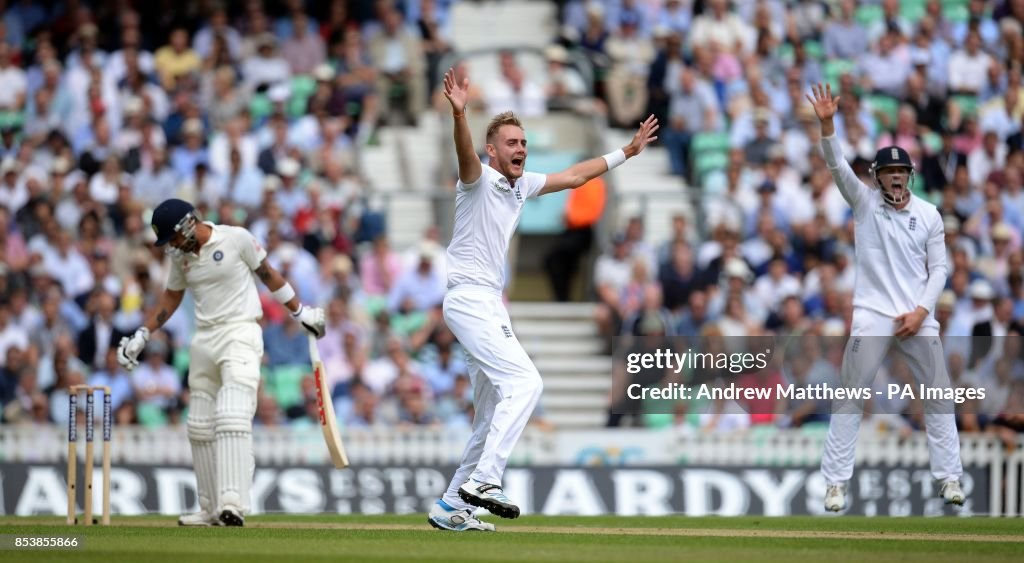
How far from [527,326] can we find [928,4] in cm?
826

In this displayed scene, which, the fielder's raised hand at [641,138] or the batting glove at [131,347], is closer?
the fielder's raised hand at [641,138]

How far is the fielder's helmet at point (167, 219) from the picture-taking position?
1251 centimetres

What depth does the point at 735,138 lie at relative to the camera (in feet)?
75.2

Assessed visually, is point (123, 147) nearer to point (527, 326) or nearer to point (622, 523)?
point (527, 326)

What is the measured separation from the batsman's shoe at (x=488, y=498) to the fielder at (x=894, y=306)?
118 inches

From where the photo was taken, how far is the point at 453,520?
12016 mm

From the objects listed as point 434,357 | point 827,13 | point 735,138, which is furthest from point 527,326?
point 827,13

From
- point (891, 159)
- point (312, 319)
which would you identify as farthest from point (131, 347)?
point (891, 159)

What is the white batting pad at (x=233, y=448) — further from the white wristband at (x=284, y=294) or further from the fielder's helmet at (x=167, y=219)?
the fielder's helmet at (x=167, y=219)

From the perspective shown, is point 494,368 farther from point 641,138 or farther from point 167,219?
point 167,219

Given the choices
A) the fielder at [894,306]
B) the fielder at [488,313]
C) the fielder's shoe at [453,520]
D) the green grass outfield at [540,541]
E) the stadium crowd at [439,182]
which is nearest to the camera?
the green grass outfield at [540,541]

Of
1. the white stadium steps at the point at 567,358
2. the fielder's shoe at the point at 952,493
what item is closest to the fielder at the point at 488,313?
the fielder's shoe at the point at 952,493

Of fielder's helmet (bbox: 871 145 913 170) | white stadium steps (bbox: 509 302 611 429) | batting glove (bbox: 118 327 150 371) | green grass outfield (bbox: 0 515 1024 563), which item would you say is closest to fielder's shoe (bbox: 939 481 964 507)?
green grass outfield (bbox: 0 515 1024 563)

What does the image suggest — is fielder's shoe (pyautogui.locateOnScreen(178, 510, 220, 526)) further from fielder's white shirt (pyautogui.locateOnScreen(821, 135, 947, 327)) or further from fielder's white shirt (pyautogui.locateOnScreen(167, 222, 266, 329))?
fielder's white shirt (pyautogui.locateOnScreen(821, 135, 947, 327))
